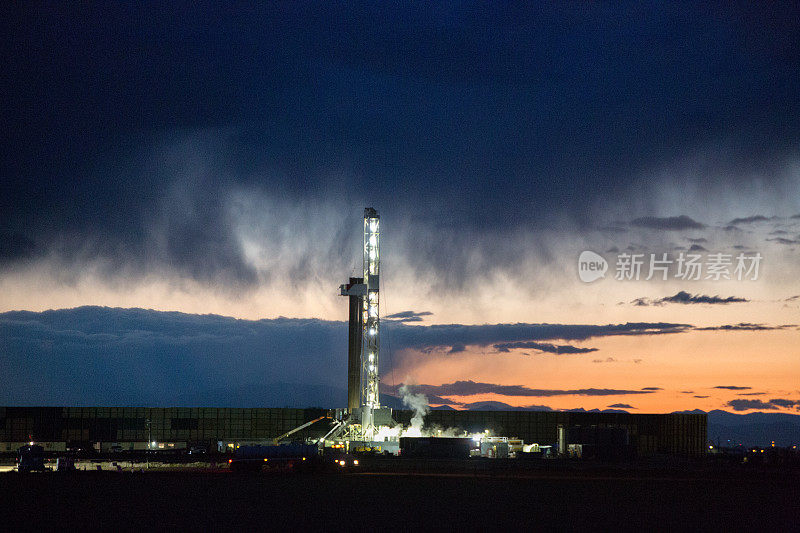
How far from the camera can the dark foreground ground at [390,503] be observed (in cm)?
3045

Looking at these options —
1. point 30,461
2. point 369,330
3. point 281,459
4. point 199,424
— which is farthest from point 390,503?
point 199,424

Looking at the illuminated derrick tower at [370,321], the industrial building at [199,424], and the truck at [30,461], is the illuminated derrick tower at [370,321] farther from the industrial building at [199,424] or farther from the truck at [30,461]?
the truck at [30,461]

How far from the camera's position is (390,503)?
124 ft

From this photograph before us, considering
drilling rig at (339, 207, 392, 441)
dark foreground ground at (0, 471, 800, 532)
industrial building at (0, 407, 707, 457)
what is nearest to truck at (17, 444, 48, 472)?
dark foreground ground at (0, 471, 800, 532)

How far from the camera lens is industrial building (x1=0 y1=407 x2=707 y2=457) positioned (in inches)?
4434

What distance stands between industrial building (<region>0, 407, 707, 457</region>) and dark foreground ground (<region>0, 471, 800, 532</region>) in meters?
56.5

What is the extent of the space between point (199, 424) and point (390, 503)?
83.4 meters

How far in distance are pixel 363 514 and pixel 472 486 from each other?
17.1 meters

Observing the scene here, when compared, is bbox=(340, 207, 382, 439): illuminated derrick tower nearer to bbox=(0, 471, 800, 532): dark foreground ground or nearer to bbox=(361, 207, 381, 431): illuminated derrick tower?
bbox=(361, 207, 381, 431): illuminated derrick tower

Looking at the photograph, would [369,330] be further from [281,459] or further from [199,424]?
[199,424]

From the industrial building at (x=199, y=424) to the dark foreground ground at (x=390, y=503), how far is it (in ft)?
185

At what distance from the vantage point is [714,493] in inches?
1820

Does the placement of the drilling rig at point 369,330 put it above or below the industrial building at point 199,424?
above

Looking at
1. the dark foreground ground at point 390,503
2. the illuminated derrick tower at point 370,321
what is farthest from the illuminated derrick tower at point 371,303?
the dark foreground ground at point 390,503
